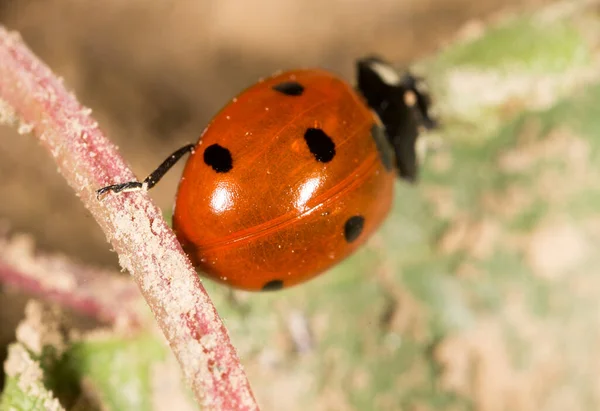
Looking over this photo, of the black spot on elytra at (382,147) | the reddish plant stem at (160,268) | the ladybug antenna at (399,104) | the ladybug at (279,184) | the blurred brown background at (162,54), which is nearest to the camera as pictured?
the reddish plant stem at (160,268)

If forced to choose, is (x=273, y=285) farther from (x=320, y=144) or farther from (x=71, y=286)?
(x=71, y=286)

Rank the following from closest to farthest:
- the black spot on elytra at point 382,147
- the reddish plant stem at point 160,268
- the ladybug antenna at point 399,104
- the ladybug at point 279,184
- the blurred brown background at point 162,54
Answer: the reddish plant stem at point 160,268, the ladybug at point 279,184, the black spot on elytra at point 382,147, the ladybug antenna at point 399,104, the blurred brown background at point 162,54

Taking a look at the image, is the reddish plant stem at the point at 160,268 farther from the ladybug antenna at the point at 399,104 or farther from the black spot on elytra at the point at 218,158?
the ladybug antenna at the point at 399,104

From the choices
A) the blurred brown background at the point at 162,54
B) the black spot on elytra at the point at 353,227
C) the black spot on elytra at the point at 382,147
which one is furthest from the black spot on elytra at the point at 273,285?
the blurred brown background at the point at 162,54

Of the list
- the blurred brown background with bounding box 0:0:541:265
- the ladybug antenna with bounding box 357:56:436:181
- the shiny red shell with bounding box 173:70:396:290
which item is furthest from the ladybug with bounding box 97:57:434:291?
the blurred brown background with bounding box 0:0:541:265

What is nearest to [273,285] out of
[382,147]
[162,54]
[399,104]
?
[382,147]

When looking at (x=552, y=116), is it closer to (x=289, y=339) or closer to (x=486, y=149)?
(x=486, y=149)

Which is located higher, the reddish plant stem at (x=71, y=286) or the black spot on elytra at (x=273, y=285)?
the black spot on elytra at (x=273, y=285)
